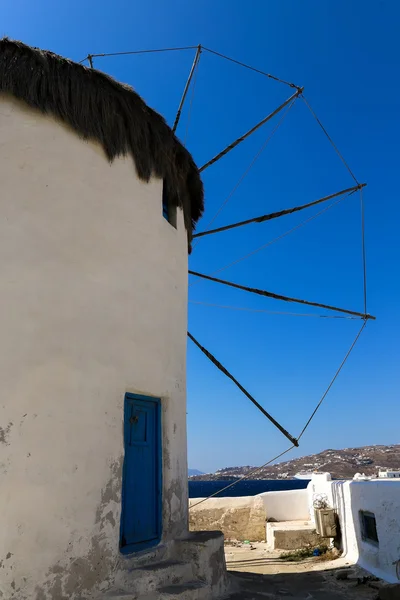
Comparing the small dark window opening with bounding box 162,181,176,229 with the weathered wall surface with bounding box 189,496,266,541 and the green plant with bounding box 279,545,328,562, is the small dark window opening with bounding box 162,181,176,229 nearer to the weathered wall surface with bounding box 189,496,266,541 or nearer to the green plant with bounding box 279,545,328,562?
the green plant with bounding box 279,545,328,562

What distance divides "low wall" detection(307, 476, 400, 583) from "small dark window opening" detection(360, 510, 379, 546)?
5cm

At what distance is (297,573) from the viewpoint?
7.23 m

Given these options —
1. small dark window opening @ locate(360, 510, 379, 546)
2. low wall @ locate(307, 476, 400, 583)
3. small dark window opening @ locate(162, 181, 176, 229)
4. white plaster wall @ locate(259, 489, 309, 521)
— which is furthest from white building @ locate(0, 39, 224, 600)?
white plaster wall @ locate(259, 489, 309, 521)

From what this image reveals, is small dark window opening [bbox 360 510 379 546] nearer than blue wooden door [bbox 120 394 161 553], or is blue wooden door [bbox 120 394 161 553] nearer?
blue wooden door [bbox 120 394 161 553]

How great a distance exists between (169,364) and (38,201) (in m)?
2.44

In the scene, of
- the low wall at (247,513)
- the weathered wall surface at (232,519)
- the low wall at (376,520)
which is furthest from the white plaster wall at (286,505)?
the low wall at (376,520)

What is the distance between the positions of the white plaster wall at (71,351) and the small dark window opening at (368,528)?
3370 mm

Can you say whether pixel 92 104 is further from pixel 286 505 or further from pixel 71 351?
pixel 286 505

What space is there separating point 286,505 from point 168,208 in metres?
8.36

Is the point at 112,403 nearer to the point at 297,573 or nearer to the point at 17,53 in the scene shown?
the point at 17,53

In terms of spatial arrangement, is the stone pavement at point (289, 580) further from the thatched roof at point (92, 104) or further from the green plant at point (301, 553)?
the thatched roof at point (92, 104)

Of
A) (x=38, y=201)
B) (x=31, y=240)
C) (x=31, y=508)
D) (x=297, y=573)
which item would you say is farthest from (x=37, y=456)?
(x=297, y=573)

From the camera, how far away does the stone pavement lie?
5.66 metres

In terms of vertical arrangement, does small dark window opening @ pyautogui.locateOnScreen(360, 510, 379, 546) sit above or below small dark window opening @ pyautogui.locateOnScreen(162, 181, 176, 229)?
below
